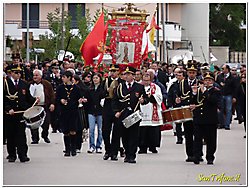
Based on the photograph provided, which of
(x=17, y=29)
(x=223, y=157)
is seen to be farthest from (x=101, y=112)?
(x=17, y=29)

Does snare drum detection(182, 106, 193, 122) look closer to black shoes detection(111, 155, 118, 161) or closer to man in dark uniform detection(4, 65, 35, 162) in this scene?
black shoes detection(111, 155, 118, 161)

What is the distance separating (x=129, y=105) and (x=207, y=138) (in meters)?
1.57

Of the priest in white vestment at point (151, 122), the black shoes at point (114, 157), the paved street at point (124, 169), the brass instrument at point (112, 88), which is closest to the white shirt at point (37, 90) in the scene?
the paved street at point (124, 169)

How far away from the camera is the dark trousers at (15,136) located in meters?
15.4

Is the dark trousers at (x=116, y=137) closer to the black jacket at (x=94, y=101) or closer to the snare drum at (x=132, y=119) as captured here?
the snare drum at (x=132, y=119)

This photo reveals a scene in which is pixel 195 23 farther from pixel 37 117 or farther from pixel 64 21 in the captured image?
pixel 37 117

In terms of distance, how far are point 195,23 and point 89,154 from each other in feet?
155

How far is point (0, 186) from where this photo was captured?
1117 centimetres

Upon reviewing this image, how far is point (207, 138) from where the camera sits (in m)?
15.2

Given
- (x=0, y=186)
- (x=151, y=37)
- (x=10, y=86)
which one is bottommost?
(x=0, y=186)

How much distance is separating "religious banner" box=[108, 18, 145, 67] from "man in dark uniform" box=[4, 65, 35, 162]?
Result: 13525 millimetres

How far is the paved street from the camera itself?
12.9m

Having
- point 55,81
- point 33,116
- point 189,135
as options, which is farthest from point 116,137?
point 55,81

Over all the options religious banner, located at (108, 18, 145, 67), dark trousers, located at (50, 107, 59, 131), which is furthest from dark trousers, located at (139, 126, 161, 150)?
religious banner, located at (108, 18, 145, 67)
